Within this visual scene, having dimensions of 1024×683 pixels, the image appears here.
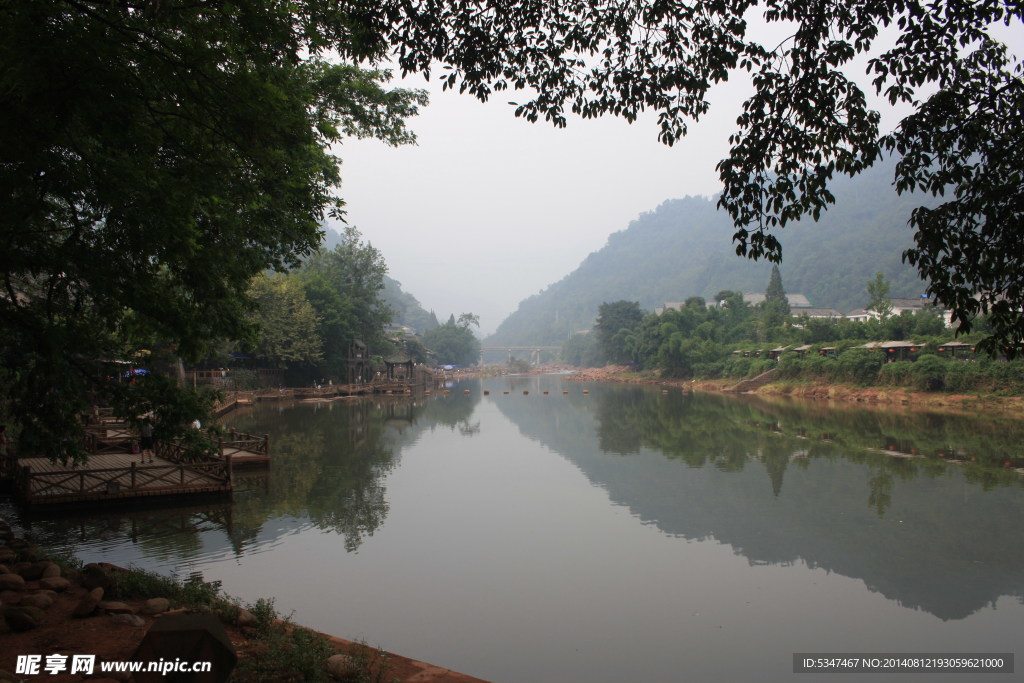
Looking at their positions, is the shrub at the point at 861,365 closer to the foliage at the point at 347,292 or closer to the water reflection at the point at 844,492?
the water reflection at the point at 844,492

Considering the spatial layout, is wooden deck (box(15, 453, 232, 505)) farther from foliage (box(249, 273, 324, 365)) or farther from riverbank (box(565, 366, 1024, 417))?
riverbank (box(565, 366, 1024, 417))

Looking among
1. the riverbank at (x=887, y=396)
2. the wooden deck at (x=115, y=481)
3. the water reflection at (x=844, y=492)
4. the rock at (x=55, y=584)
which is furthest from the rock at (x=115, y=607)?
the riverbank at (x=887, y=396)

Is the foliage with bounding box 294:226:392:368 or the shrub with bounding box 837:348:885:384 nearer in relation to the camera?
the shrub with bounding box 837:348:885:384

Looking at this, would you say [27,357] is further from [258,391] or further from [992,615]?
[258,391]

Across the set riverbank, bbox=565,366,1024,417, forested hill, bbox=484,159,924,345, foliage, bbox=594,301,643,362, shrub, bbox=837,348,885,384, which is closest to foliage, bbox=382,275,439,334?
forested hill, bbox=484,159,924,345

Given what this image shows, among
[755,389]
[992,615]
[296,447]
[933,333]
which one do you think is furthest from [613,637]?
[755,389]

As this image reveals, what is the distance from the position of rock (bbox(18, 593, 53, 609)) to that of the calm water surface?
2.77m

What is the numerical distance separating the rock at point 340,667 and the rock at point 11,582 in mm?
3405

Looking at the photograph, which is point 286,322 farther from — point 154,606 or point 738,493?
point 154,606

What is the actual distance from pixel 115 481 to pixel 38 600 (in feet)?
22.3

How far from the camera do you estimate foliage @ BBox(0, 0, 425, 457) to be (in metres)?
4.68

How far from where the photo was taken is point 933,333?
4056 cm

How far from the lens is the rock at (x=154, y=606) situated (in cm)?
609

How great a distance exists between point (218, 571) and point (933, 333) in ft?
145
